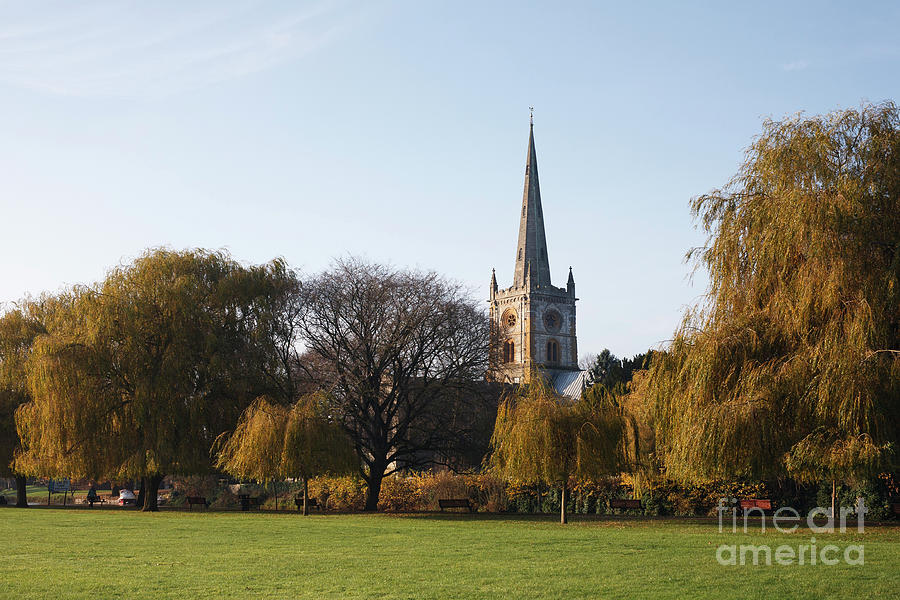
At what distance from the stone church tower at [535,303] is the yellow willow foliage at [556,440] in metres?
88.0

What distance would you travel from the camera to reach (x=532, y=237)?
12231 centimetres

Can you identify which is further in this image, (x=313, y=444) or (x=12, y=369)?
(x=12, y=369)

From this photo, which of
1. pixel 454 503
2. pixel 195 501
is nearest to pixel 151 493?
pixel 195 501

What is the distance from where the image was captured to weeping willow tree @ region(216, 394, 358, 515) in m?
33.1

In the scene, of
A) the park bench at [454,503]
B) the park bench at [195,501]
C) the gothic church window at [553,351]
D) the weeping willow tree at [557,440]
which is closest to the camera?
the weeping willow tree at [557,440]

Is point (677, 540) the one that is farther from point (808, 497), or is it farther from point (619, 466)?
point (808, 497)

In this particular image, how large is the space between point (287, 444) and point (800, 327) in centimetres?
1841

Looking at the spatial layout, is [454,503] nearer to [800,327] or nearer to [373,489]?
[373,489]

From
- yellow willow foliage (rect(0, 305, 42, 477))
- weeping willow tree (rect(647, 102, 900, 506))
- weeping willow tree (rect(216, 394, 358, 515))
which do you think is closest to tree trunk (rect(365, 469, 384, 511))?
weeping willow tree (rect(216, 394, 358, 515))

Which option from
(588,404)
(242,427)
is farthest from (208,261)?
(588,404)

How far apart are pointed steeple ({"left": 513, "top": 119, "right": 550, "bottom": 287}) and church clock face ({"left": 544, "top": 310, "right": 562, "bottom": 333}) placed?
4.11m

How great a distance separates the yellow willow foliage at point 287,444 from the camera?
3312 centimetres

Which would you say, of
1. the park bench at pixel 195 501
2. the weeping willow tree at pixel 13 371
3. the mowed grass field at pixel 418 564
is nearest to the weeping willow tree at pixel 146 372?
the park bench at pixel 195 501

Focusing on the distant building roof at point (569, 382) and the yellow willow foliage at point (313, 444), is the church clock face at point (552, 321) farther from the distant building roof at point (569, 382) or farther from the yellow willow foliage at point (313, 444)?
the yellow willow foliage at point (313, 444)
